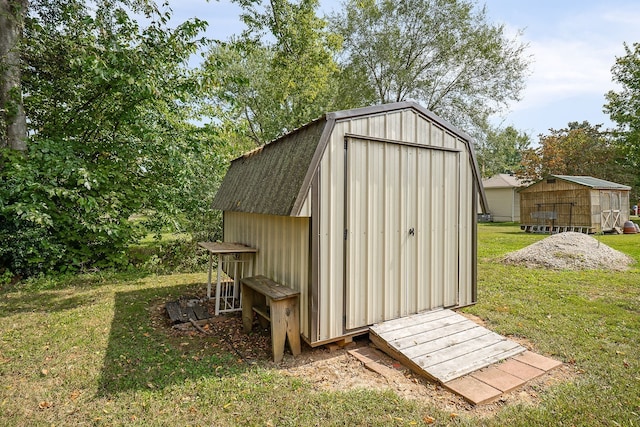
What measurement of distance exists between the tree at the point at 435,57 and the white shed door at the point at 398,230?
1229cm

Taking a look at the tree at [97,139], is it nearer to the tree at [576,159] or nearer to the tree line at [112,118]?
the tree line at [112,118]

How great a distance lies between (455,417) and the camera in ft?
8.76

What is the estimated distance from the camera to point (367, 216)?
4008mm

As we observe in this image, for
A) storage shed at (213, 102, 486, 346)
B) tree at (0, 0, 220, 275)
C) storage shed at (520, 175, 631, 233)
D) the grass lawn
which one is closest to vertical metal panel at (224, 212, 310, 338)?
storage shed at (213, 102, 486, 346)

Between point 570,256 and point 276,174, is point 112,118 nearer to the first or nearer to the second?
point 276,174

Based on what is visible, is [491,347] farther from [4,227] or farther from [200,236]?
[4,227]

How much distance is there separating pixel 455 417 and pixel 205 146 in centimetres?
714

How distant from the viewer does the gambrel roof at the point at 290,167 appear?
361cm

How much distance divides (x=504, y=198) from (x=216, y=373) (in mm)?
28858

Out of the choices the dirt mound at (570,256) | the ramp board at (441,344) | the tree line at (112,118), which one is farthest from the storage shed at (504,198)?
the ramp board at (441,344)

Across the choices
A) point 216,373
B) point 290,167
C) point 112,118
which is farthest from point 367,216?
point 112,118

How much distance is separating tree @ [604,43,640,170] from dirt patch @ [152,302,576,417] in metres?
20.6

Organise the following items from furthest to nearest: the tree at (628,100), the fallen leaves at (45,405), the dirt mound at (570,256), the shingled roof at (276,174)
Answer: the tree at (628,100), the dirt mound at (570,256), the shingled roof at (276,174), the fallen leaves at (45,405)

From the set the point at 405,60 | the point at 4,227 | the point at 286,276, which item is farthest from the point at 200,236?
the point at 405,60
